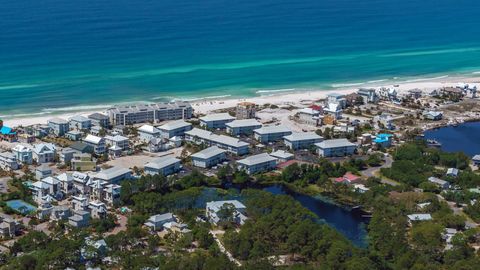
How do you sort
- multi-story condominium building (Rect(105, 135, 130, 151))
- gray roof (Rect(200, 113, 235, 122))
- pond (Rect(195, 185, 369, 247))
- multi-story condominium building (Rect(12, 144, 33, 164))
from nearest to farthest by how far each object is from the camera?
pond (Rect(195, 185, 369, 247))
multi-story condominium building (Rect(12, 144, 33, 164))
multi-story condominium building (Rect(105, 135, 130, 151))
gray roof (Rect(200, 113, 235, 122))

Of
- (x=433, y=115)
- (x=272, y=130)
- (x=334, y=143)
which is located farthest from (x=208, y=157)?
(x=433, y=115)

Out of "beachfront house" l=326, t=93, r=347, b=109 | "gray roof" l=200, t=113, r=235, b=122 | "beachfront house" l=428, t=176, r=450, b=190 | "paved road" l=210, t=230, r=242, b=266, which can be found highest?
"beachfront house" l=326, t=93, r=347, b=109

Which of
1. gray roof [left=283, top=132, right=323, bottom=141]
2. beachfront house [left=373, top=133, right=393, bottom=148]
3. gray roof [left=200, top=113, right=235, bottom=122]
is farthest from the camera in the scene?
gray roof [left=200, top=113, right=235, bottom=122]

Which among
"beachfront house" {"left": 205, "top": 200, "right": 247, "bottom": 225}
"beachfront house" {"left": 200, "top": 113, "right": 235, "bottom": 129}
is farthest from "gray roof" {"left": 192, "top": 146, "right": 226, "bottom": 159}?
"beachfront house" {"left": 205, "top": 200, "right": 247, "bottom": 225}

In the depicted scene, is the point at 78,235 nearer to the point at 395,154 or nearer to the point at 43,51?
the point at 395,154

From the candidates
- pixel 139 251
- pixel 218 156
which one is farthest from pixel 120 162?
pixel 139 251

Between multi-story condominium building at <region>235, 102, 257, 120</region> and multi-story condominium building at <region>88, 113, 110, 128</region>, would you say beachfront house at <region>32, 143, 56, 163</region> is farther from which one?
multi-story condominium building at <region>235, 102, 257, 120</region>
